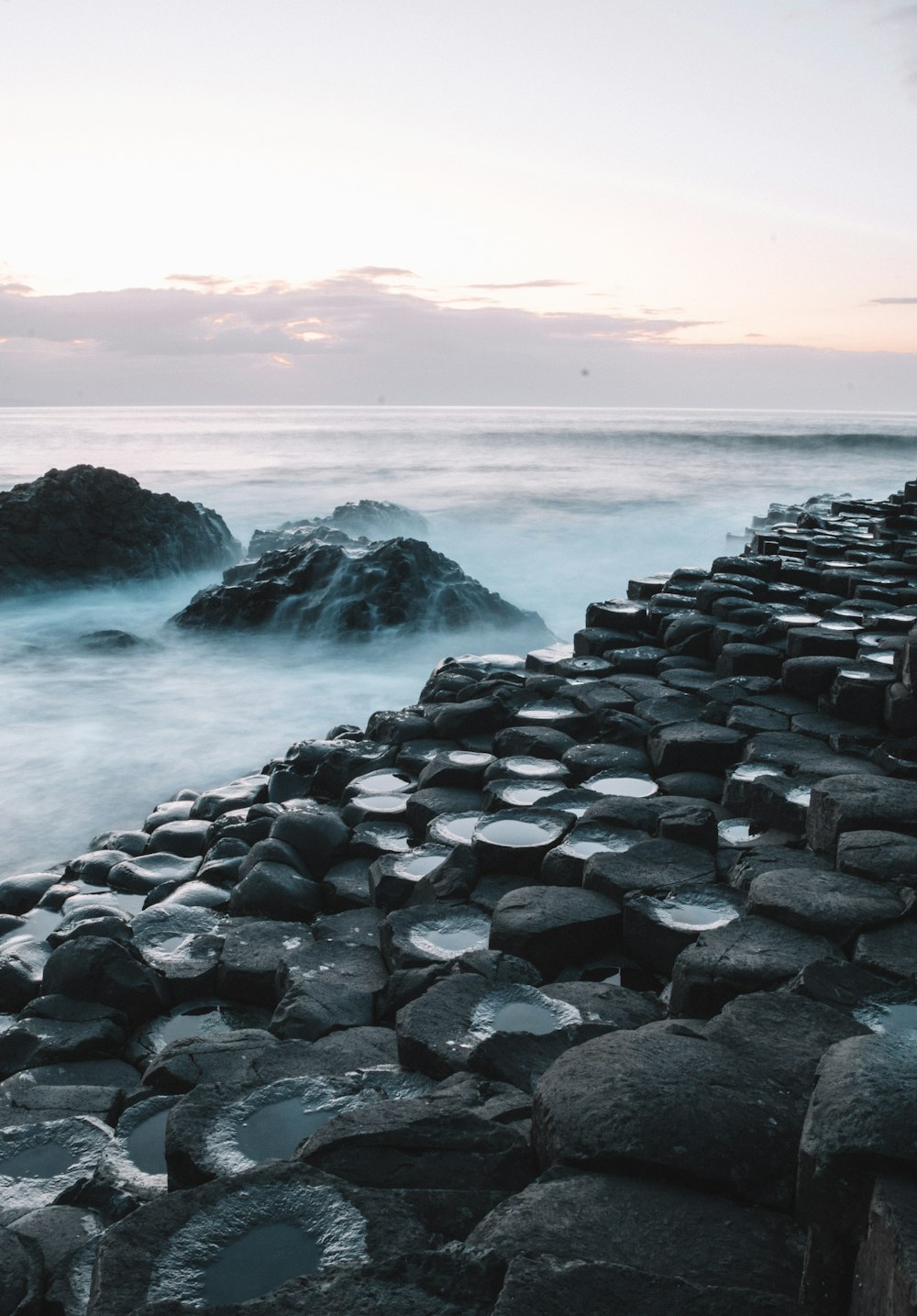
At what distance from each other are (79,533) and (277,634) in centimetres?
424

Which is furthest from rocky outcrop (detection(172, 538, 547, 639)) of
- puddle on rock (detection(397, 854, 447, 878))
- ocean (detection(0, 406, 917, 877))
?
puddle on rock (detection(397, 854, 447, 878))

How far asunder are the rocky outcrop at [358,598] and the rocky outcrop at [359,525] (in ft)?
15.0

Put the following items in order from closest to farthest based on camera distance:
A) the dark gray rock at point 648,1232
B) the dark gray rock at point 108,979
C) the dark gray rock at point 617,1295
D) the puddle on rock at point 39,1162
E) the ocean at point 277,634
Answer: the dark gray rock at point 617,1295 → the dark gray rock at point 648,1232 → the puddle on rock at point 39,1162 → the dark gray rock at point 108,979 → the ocean at point 277,634

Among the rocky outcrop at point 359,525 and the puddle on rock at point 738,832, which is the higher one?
the rocky outcrop at point 359,525

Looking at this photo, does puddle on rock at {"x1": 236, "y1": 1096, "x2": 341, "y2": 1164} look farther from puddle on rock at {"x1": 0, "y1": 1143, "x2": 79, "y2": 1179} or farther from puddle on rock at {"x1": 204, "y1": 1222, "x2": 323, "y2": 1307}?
puddle on rock at {"x1": 0, "y1": 1143, "x2": 79, "y2": 1179}

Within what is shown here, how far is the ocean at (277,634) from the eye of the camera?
26.3 feet

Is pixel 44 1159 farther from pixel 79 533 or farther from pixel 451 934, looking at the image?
pixel 79 533

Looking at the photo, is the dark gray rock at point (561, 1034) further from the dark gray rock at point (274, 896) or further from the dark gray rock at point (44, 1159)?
the dark gray rock at point (274, 896)

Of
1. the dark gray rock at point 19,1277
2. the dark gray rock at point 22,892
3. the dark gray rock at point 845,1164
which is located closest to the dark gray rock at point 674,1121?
the dark gray rock at point 845,1164

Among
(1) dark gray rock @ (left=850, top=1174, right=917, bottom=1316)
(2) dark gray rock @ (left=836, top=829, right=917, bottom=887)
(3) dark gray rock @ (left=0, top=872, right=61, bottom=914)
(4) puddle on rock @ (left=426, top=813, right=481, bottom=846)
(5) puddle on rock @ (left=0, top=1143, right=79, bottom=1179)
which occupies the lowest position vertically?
(3) dark gray rock @ (left=0, top=872, right=61, bottom=914)

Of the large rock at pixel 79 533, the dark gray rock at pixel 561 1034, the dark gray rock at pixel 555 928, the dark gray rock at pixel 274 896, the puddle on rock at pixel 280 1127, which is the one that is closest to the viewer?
the puddle on rock at pixel 280 1127

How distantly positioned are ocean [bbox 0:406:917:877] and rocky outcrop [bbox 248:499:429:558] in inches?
40.6

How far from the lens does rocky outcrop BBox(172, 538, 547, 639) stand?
1108cm

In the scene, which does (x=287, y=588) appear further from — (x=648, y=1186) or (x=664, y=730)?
(x=648, y=1186)
